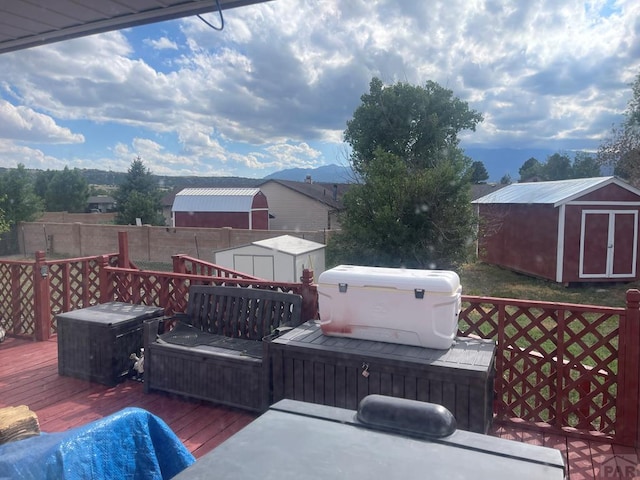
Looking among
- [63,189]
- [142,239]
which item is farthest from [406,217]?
[63,189]

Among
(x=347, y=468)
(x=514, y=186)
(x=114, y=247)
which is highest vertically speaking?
(x=514, y=186)

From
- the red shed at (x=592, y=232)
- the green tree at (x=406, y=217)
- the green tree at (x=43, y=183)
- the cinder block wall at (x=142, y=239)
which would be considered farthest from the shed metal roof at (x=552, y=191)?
the green tree at (x=43, y=183)

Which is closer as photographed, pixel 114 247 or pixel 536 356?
pixel 536 356

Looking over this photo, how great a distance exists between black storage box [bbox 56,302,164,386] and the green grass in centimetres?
774

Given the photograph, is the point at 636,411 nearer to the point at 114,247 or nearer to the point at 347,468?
Result: the point at 347,468

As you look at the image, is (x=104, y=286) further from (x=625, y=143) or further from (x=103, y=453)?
(x=625, y=143)

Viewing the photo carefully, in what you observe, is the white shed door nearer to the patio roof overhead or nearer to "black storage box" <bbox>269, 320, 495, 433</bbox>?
"black storage box" <bbox>269, 320, 495, 433</bbox>

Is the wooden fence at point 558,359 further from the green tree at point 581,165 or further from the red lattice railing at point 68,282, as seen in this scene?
the green tree at point 581,165

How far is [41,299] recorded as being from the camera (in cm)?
492

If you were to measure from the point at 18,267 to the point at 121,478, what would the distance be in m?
4.59

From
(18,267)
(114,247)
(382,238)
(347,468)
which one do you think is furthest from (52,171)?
(347,468)

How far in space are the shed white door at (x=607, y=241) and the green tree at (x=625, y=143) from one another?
395 inches

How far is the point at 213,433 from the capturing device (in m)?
2.99

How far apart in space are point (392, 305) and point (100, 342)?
7.71 feet
